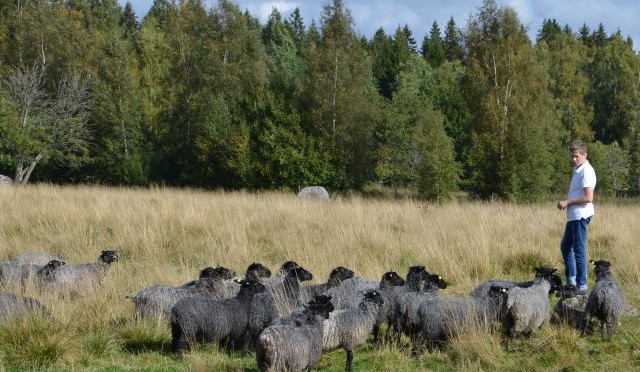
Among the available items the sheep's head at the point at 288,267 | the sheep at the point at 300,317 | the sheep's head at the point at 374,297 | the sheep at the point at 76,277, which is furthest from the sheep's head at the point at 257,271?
the sheep at the point at 76,277

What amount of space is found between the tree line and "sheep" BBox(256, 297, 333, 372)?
2533cm

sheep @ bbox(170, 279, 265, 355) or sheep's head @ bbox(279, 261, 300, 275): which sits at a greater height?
Result: sheep's head @ bbox(279, 261, 300, 275)

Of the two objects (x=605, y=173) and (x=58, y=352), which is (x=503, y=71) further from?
(x=58, y=352)

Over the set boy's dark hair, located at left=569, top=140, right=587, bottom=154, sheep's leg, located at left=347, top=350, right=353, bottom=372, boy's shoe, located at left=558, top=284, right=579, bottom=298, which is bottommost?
sheep's leg, located at left=347, top=350, right=353, bottom=372

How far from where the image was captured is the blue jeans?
9.23m

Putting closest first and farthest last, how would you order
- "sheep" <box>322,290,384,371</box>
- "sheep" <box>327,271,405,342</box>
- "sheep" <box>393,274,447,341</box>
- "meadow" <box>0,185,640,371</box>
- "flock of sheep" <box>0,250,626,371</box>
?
"flock of sheep" <box>0,250,626,371</box> < "sheep" <box>322,290,384,371</box> < "meadow" <box>0,185,640,371</box> < "sheep" <box>393,274,447,341</box> < "sheep" <box>327,271,405,342</box>

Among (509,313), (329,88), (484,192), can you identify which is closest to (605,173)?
(484,192)

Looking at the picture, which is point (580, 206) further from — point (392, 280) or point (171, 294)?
point (171, 294)

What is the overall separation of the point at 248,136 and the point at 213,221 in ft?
70.1

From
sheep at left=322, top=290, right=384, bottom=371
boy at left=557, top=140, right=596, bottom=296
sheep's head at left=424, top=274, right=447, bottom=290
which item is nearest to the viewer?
sheep at left=322, top=290, right=384, bottom=371

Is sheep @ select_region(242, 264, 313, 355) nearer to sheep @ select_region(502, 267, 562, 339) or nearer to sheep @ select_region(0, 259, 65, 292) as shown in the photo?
sheep @ select_region(502, 267, 562, 339)

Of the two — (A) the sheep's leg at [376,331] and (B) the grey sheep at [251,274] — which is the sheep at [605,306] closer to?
(A) the sheep's leg at [376,331]

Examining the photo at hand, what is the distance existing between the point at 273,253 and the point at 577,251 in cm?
587

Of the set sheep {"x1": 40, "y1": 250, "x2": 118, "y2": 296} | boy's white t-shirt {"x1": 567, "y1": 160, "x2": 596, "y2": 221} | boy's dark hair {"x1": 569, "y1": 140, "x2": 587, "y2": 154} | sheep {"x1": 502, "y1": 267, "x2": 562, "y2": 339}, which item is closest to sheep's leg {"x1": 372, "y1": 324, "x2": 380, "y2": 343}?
sheep {"x1": 502, "y1": 267, "x2": 562, "y2": 339}
